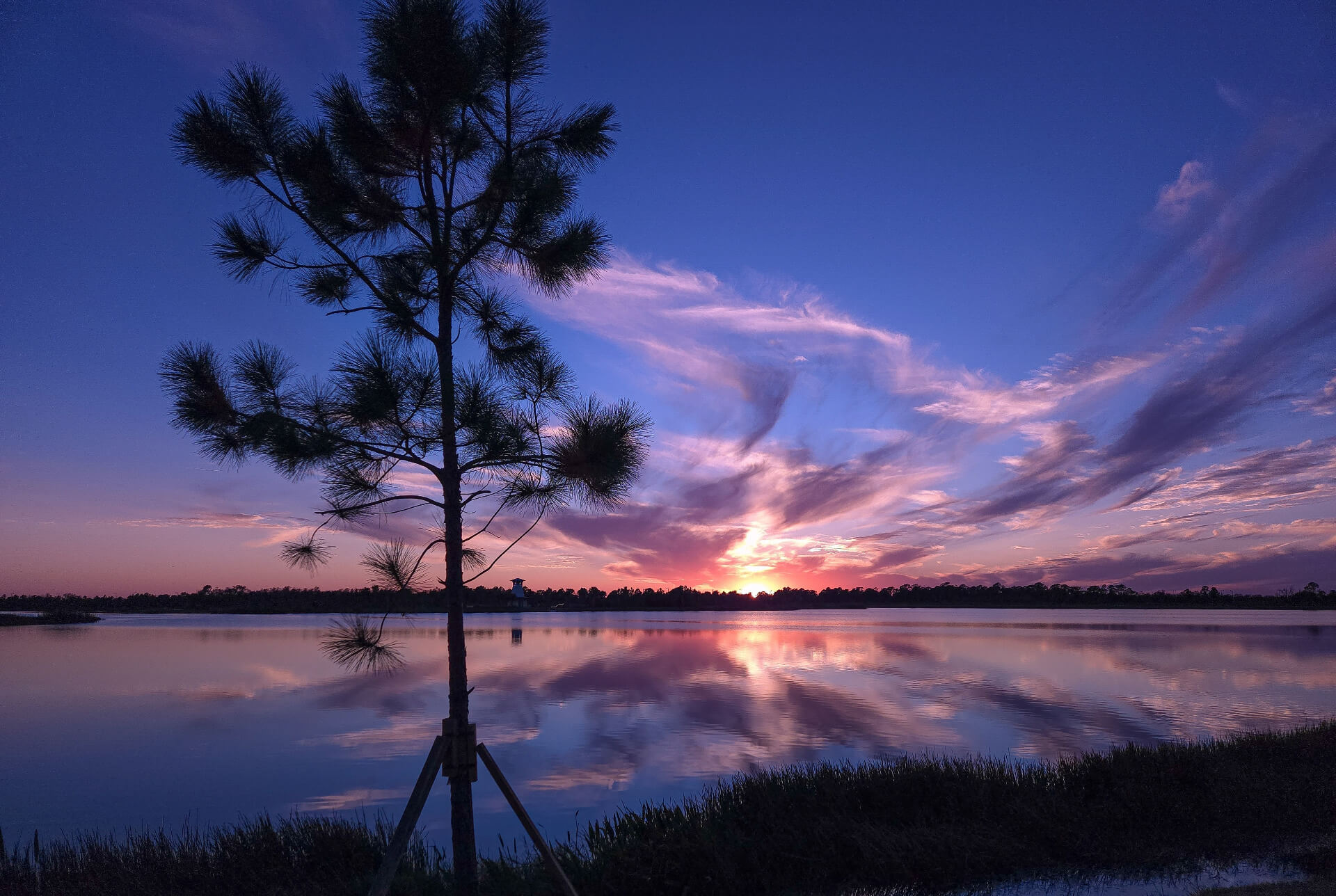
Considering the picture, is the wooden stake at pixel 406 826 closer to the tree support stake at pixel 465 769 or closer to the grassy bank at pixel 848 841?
the tree support stake at pixel 465 769

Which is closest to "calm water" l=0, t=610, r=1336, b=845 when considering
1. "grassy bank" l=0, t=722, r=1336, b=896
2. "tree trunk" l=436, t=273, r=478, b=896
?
"grassy bank" l=0, t=722, r=1336, b=896

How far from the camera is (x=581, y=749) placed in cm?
1984

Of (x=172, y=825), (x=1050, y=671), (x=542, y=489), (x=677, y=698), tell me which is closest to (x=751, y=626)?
(x=1050, y=671)

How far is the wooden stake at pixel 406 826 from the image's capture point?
5.66 m

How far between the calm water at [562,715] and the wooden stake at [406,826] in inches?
321

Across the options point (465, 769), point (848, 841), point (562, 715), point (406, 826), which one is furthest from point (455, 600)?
point (562, 715)

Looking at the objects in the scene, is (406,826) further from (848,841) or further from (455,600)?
(848,841)

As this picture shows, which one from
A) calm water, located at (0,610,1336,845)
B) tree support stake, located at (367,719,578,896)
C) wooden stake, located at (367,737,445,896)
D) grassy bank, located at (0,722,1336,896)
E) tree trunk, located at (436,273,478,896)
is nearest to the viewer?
wooden stake, located at (367,737,445,896)

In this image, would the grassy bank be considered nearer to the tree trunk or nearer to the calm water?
the tree trunk

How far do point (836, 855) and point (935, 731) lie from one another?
46.0ft

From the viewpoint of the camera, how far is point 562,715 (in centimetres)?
2503

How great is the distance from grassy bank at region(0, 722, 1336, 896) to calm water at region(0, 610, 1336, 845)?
15.6ft

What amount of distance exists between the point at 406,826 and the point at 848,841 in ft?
18.9

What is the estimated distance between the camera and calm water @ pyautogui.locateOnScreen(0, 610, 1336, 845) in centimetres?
1614
